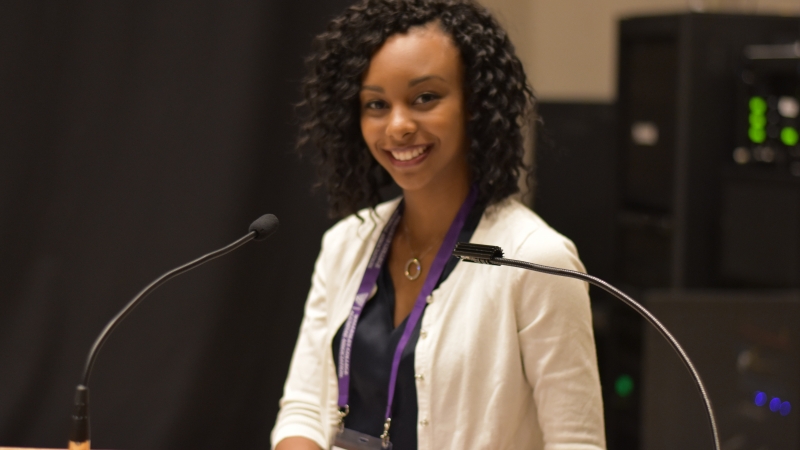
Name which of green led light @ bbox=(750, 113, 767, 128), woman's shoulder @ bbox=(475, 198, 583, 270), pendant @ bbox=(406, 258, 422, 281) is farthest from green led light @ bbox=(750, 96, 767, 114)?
pendant @ bbox=(406, 258, 422, 281)

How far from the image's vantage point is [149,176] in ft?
8.90

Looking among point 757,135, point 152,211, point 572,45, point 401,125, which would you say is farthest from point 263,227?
point 572,45

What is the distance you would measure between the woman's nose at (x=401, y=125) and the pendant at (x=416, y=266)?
0.87 feet

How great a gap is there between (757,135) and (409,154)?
1649mm

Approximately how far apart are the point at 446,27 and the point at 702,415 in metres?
1.59

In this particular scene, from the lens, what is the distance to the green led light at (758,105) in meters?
2.72

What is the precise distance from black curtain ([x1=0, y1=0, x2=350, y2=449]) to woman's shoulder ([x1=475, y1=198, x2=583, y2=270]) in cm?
132

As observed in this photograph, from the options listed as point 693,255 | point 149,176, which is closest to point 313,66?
point 149,176

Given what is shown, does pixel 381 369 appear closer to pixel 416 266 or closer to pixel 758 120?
pixel 416 266

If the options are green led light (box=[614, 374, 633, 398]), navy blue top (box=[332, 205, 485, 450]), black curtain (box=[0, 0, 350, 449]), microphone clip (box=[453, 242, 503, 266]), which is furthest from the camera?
green led light (box=[614, 374, 633, 398])

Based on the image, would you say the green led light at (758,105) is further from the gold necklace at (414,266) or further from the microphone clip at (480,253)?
the microphone clip at (480,253)

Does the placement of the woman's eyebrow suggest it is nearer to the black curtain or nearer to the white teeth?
the white teeth

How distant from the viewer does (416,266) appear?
166 centimetres

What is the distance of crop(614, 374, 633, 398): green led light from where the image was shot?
301 centimetres
